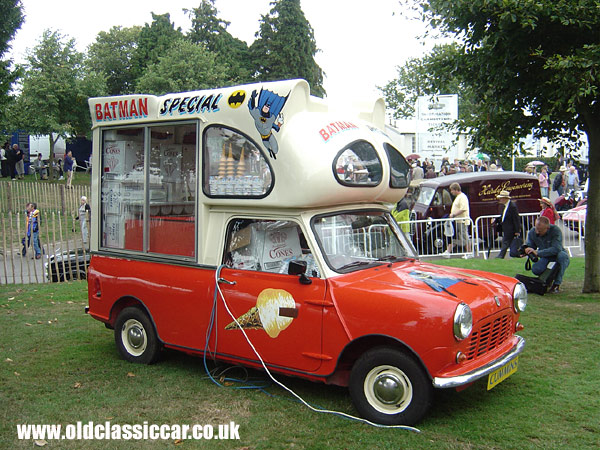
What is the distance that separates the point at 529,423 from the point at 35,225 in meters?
13.3

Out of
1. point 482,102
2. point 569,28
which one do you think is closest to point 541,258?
point 482,102

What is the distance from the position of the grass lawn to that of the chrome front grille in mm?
561

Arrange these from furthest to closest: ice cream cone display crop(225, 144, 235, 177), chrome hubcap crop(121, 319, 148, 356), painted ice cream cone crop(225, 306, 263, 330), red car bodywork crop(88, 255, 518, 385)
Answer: chrome hubcap crop(121, 319, 148, 356) < ice cream cone display crop(225, 144, 235, 177) < painted ice cream cone crop(225, 306, 263, 330) < red car bodywork crop(88, 255, 518, 385)

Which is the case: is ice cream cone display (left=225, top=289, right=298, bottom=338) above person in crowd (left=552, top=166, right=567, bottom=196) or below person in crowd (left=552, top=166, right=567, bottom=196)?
below

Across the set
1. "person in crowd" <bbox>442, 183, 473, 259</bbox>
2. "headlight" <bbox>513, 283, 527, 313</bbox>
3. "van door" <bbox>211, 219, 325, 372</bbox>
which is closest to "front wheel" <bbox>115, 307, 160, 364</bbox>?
"van door" <bbox>211, 219, 325, 372</bbox>

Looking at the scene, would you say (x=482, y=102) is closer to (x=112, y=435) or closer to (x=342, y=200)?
(x=342, y=200)

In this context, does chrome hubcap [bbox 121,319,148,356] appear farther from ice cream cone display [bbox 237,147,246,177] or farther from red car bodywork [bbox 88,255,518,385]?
ice cream cone display [bbox 237,147,246,177]

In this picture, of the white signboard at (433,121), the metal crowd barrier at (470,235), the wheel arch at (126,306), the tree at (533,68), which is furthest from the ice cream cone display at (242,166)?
the white signboard at (433,121)

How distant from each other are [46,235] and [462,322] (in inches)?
557

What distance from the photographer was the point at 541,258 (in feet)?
31.9

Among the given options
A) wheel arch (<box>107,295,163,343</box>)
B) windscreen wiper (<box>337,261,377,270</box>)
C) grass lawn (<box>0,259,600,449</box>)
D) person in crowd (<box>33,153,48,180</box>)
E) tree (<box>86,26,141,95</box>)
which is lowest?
grass lawn (<box>0,259,600,449</box>)

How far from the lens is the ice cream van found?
4863mm

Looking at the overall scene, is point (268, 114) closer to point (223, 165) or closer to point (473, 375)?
point (223, 165)

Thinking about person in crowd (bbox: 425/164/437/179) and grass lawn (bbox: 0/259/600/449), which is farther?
person in crowd (bbox: 425/164/437/179)
